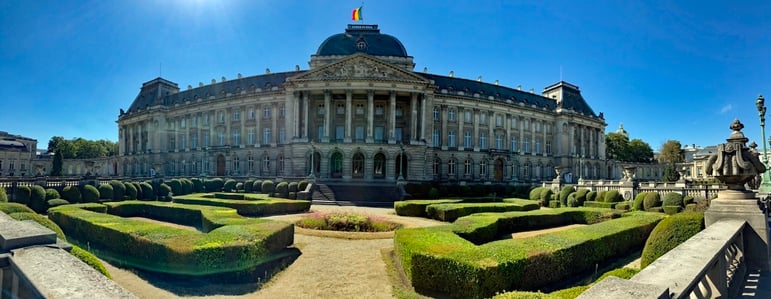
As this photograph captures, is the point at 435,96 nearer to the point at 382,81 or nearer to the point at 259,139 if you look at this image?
the point at 382,81

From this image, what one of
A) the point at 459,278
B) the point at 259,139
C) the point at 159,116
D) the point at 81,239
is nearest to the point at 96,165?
the point at 159,116

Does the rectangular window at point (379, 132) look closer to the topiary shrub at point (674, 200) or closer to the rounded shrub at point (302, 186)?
the rounded shrub at point (302, 186)

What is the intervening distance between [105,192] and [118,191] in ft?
3.35

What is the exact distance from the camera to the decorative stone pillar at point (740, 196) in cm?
743

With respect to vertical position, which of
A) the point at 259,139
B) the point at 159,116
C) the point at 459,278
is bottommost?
the point at 459,278

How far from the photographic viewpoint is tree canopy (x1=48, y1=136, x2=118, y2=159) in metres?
104

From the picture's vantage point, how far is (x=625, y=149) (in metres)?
97.4

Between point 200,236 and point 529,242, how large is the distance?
9.32 metres

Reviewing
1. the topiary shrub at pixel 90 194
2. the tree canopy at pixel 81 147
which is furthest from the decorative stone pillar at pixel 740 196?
the tree canopy at pixel 81 147

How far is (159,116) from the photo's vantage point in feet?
221

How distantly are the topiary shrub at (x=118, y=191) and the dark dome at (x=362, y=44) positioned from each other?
33362mm

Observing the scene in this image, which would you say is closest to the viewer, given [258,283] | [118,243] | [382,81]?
[258,283]

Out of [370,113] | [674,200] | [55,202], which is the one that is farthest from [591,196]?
[55,202]

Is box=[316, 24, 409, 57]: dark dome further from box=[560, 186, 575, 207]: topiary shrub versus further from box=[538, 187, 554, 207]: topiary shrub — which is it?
box=[560, 186, 575, 207]: topiary shrub
